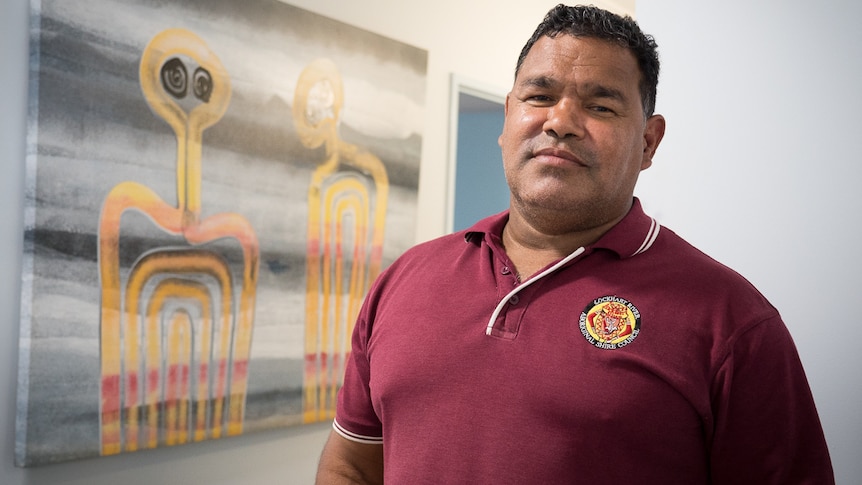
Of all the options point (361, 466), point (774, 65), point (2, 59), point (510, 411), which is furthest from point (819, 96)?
point (2, 59)

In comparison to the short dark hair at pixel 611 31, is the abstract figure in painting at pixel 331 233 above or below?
below

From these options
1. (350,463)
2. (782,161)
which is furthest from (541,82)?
(350,463)

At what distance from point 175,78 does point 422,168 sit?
104 centimetres

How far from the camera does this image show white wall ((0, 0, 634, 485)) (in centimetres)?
179

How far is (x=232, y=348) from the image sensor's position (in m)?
2.21

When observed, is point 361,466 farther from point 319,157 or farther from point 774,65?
point 319,157

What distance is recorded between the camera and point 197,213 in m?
2.11

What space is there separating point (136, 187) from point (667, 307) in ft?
4.71

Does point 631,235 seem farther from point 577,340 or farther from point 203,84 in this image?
point 203,84

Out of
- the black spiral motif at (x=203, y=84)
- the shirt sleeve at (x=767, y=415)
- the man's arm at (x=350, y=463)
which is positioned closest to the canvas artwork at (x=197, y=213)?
the black spiral motif at (x=203, y=84)

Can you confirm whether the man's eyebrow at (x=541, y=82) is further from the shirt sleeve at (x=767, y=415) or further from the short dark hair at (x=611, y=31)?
the shirt sleeve at (x=767, y=415)

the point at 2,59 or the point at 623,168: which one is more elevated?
the point at 2,59

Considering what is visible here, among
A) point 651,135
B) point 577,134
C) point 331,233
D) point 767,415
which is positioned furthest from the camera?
point 331,233

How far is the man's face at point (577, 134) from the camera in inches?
42.0
